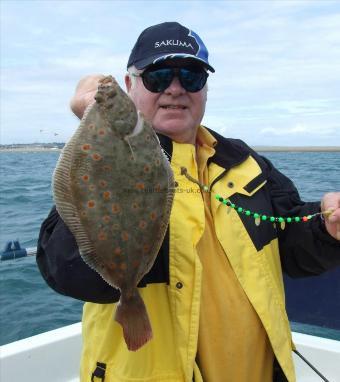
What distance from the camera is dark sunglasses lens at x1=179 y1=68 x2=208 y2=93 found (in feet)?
7.73

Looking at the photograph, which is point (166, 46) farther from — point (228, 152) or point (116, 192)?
point (116, 192)

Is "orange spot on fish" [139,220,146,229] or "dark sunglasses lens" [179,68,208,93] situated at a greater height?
"dark sunglasses lens" [179,68,208,93]

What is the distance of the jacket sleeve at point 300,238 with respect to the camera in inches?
101

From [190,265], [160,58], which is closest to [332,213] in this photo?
[190,265]

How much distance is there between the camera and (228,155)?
2658mm

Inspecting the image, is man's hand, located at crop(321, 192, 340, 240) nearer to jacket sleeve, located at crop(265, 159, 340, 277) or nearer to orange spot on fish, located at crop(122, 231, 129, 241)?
jacket sleeve, located at crop(265, 159, 340, 277)

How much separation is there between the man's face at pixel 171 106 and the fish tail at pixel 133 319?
952 mm

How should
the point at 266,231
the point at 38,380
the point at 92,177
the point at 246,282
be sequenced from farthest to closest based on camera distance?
the point at 38,380 < the point at 266,231 < the point at 246,282 < the point at 92,177

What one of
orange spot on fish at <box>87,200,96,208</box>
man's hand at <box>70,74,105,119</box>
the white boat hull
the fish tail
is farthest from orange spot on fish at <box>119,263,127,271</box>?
the white boat hull

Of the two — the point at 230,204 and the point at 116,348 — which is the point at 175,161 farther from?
the point at 116,348

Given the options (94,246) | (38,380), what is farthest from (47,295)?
(94,246)

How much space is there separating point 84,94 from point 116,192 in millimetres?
466

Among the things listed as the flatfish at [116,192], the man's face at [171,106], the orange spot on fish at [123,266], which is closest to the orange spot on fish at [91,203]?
the flatfish at [116,192]

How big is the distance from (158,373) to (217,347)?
1.09ft
